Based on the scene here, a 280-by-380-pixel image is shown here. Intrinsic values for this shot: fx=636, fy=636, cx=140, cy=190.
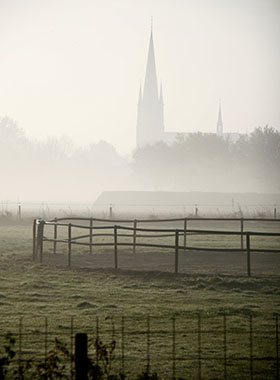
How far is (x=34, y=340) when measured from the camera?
9500mm

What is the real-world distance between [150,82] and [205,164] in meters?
75.4

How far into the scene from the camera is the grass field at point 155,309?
28.2 ft

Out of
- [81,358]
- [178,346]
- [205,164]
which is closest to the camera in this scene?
[81,358]

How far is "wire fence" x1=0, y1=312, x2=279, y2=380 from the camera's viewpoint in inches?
310

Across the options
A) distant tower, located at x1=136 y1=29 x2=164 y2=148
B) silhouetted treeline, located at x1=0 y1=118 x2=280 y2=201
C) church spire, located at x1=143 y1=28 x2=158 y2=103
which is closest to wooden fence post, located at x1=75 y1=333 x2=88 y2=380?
silhouetted treeline, located at x1=0 y1=118 x2=280 y2=201

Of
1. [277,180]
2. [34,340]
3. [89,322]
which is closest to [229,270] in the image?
[89,322]

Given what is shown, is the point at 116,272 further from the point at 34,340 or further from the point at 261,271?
the point at 34,340

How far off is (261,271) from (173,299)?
18.4 feet

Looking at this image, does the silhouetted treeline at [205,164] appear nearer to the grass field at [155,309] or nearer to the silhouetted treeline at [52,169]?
the silhouetted treeline at [52,169]

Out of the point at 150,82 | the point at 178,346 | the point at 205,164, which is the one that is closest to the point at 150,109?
the point at 150,82

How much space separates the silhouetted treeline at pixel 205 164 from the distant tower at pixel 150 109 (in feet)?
195

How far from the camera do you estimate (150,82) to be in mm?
165125

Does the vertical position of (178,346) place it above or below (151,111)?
below

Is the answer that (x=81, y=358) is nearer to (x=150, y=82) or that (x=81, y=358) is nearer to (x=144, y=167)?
(x=144, y=167)
